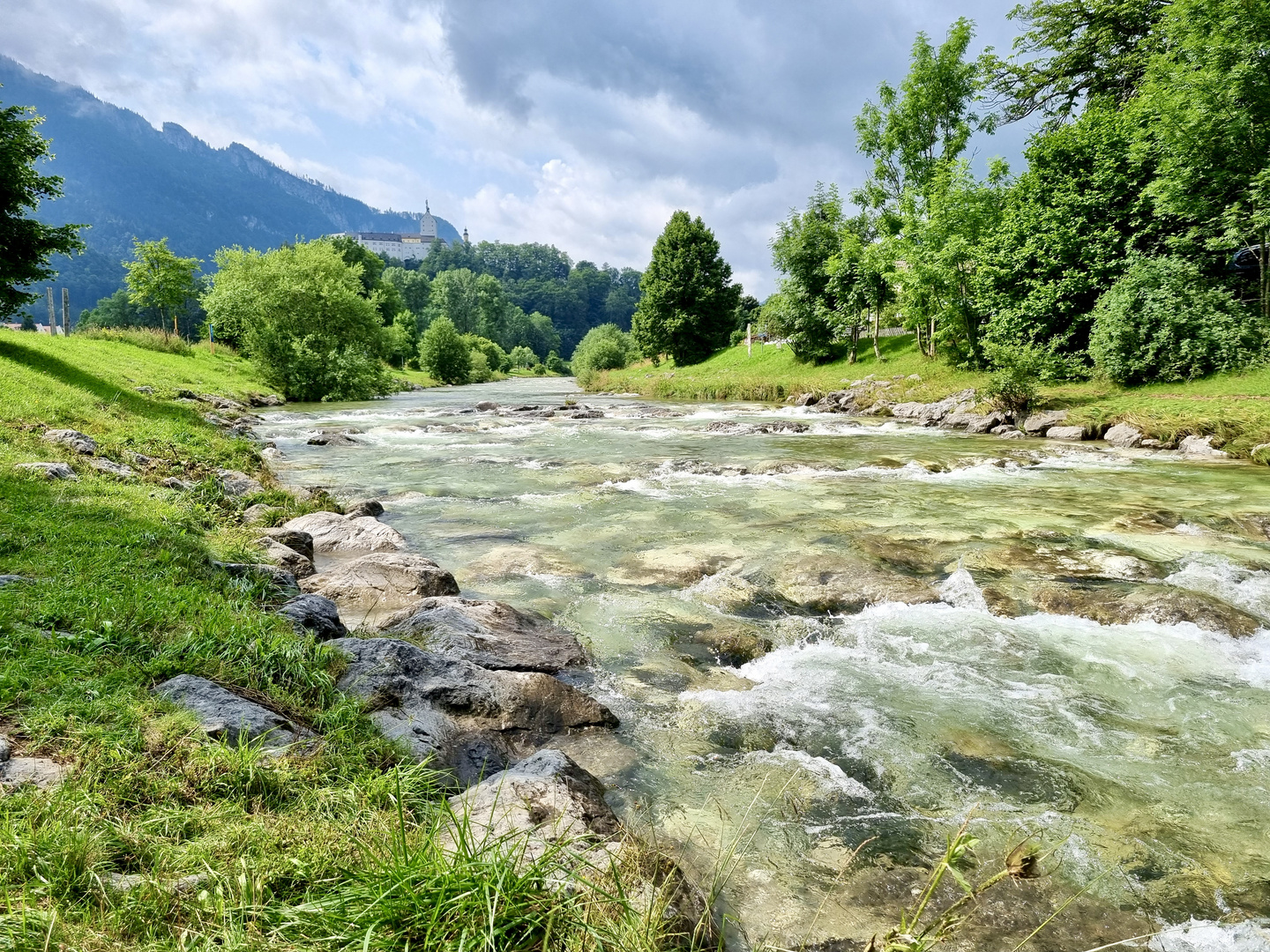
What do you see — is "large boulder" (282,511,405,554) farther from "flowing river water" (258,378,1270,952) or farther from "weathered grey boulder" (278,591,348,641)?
"weathered grey boulder" (278,591,348,641)

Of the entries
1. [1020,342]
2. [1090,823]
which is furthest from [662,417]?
[1090,823]

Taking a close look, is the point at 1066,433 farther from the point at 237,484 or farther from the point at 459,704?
the point at 237,484

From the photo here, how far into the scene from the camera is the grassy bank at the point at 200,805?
2152mm

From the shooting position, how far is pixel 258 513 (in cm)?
923

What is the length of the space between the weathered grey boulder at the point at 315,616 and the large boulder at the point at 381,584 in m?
0.67

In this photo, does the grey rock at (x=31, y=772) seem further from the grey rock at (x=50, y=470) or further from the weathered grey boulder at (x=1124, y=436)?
the weathered grey boulder at (x=1124, y=436)

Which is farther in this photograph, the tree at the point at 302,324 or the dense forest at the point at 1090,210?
the tree at the point at 302,324

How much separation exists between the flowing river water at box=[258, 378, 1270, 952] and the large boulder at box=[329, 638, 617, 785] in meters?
0.51

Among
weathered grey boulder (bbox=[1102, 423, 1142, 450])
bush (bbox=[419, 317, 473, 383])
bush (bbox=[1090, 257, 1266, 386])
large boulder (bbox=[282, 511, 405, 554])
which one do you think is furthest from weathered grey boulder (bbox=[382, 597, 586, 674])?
bush (bbox=[419, 317, 473, 383])

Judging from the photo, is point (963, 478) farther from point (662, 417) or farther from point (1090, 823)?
point (662, 417)

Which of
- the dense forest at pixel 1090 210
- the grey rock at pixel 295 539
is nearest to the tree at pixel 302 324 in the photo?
the dense forest at pixel 1090 210

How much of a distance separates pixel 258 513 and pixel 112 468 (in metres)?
2.41

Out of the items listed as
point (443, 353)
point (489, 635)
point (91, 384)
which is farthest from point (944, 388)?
point (443, 353)

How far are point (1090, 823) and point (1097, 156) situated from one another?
96.2 ft
